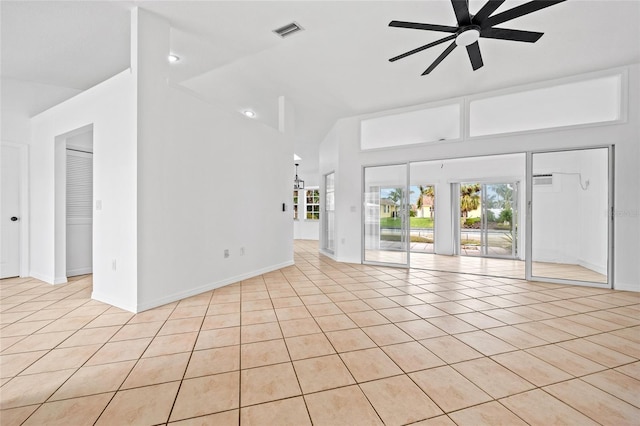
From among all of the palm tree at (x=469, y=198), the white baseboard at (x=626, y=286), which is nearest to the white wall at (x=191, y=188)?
the white baseboard at (x=626, y=286)

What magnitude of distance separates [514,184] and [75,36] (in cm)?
863

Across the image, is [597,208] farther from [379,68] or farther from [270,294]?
[270,294]

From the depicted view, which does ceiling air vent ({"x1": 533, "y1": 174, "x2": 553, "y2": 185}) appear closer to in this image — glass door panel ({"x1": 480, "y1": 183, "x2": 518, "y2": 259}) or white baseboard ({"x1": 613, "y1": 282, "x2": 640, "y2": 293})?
white baseboard ({"x1": 613, "y1": 282, "x2": 640, "y2": 293})

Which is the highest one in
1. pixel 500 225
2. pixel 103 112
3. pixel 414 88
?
pixel 414 88

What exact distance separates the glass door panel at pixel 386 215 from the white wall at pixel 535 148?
7.7 inches

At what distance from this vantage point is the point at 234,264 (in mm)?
4082

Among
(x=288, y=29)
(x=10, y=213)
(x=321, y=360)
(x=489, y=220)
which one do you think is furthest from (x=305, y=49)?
(x=489, y=220)

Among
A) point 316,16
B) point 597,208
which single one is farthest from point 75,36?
point 597,208

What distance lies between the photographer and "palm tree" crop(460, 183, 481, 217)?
731 centimetres

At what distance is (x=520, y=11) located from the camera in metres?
Answer: 2.17

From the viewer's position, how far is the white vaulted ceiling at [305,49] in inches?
112

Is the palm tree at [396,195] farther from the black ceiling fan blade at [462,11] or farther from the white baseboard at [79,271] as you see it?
the white baseboard at [79,271]

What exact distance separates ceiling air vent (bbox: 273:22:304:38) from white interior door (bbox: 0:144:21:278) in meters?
4.63

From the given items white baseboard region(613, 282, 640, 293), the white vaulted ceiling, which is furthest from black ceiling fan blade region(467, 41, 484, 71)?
white baseboard region(613, 282, 640, 293)
